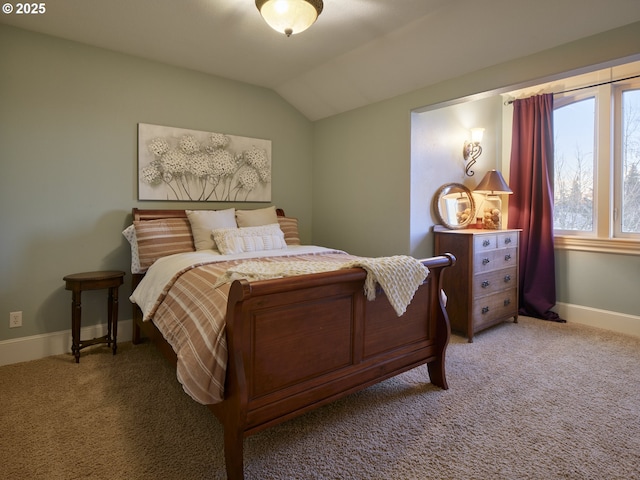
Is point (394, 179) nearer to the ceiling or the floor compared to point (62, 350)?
nearer to the ceiling

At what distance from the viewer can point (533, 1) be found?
6.84 ft

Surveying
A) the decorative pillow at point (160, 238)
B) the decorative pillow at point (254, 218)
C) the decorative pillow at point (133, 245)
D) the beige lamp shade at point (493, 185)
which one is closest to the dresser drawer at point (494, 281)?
the beige lamp shade at point (493, 185)

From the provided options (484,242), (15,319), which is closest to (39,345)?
(15,319)

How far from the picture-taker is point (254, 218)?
3320 mm

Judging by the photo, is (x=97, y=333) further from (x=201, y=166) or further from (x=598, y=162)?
(x=598, y=162)

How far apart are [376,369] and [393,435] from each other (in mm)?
314

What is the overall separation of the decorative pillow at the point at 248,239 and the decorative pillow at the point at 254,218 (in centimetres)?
15

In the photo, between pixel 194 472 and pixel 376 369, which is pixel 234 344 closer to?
pixel 194 472

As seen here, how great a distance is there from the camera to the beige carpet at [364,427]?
151 cm

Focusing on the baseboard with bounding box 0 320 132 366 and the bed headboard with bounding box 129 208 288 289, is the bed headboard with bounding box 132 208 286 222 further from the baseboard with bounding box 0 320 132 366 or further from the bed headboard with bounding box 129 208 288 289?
the baseboard with bounding box 0 320 132 366

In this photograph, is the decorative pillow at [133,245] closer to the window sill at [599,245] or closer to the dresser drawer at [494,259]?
the dresser drawer at [494,259]

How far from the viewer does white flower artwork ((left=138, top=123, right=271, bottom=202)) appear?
3.10 meters

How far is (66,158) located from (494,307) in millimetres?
3831

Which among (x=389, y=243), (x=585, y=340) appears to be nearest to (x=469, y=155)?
(x=389, y=243)
